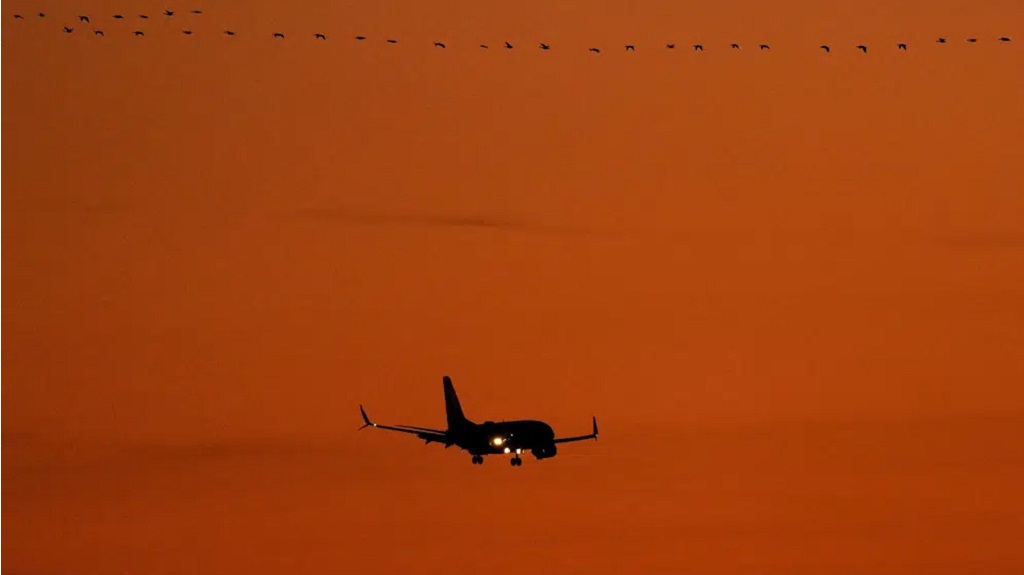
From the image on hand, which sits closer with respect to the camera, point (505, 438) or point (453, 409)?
point (505, 438)

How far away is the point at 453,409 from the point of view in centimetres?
19088

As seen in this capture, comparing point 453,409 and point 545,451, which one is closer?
point 545,451

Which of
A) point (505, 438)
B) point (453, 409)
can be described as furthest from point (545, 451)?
point (453, 409)

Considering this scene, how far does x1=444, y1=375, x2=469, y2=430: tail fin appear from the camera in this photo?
187625 millimetres

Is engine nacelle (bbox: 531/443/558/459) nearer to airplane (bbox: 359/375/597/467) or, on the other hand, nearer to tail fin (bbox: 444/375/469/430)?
airplane (bbox: 359/375/597/467)

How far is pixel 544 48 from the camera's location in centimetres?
9056

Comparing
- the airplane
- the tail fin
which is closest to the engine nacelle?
the airplane

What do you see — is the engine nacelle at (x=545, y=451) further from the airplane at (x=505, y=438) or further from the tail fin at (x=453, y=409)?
the tail fin at (x=453, y=409)

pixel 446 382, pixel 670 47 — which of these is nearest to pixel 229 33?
pixel 670 47

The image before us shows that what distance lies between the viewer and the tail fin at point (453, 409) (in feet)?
616

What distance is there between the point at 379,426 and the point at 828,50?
88.3 meters

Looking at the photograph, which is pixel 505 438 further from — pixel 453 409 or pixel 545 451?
pixel 453 409

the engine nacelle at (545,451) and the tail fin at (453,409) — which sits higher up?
the tail fin at (453,409)

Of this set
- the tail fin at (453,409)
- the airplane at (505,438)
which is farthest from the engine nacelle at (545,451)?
the tail fin at (453,409)
